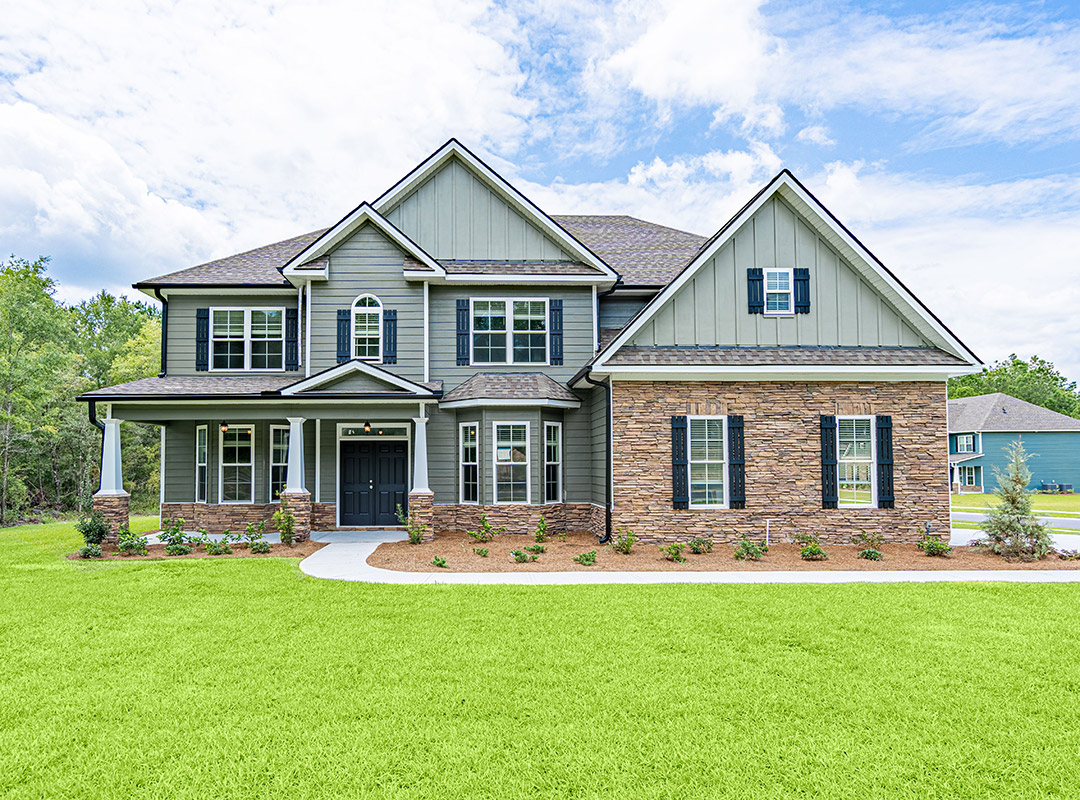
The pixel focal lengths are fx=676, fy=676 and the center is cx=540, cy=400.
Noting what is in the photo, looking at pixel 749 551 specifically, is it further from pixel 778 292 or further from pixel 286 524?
pixel 286 524

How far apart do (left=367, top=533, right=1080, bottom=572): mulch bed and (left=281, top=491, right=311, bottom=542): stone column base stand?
210 centimetres

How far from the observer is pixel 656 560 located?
41.9ft

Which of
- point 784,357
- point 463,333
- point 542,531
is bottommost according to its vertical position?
point 542,531

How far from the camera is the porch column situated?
14.8 m

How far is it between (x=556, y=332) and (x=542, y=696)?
41.7 ft

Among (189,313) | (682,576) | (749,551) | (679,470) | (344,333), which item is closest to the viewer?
(682,576)

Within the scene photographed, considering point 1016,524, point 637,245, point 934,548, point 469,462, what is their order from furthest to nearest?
point 637,245
point 469,462
point 1016,524
point 934,548

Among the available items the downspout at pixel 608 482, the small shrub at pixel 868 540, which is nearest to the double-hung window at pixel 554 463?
the downspout at pixel 608 482

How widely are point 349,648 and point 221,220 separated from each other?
4635 cm

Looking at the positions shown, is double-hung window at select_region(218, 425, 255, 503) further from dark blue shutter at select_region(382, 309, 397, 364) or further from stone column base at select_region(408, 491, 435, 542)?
stone column base at select_region(408, 491, 435, 542)

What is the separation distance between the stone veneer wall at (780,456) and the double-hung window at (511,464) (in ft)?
9.46

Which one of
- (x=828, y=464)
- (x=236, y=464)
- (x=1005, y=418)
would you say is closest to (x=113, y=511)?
(x=236, y=464)

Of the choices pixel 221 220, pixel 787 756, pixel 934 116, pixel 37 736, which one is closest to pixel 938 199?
pixel 934 116

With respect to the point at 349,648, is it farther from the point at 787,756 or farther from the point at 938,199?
the point at 938,199
